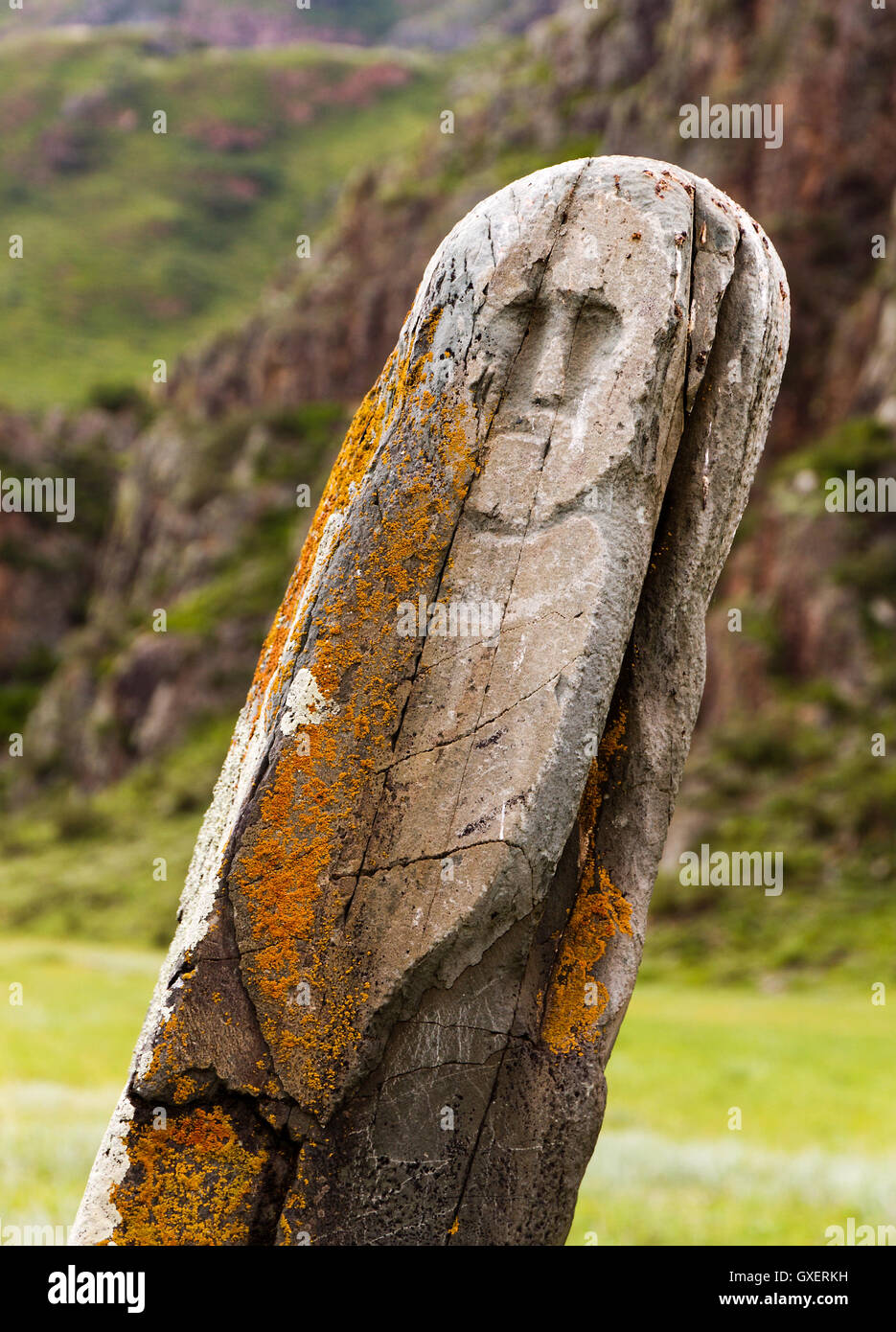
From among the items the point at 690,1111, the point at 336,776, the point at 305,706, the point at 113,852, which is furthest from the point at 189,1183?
the point at 113,852

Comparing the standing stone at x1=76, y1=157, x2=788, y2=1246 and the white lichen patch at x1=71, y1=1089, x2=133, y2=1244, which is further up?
the standing stone at x1=76, y1=157, x2=788, y2=1246

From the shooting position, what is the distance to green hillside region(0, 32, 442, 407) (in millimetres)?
122375

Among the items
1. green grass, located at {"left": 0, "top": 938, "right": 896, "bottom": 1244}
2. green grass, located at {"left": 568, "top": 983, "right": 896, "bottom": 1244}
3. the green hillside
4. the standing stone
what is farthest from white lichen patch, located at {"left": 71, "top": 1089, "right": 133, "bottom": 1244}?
the green hillside

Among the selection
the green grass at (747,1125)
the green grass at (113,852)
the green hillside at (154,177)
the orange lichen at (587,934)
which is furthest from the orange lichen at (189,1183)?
the green hillside at (154,177)

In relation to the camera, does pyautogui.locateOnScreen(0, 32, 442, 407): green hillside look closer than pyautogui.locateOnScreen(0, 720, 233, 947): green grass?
No

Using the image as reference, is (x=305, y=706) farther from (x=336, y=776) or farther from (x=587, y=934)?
(x=587, y=934)

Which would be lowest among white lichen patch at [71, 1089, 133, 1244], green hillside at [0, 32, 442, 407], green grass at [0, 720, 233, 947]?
white lichen patch at [71, 1089, 133, 1244]

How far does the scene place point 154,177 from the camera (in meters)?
160

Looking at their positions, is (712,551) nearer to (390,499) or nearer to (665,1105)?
(390,499)

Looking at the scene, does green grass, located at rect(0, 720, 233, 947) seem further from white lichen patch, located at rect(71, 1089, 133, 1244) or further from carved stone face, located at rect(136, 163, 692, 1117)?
carved stone face, located at rect(136, 163, 692, 1117)

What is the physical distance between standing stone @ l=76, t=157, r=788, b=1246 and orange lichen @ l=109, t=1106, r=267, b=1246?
10 millimetres

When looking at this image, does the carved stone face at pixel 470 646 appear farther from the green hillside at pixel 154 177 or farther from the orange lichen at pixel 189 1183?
the green hillside at pixel 154 177

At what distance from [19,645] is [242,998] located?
69.7 m

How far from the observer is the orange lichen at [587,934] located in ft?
18.9
